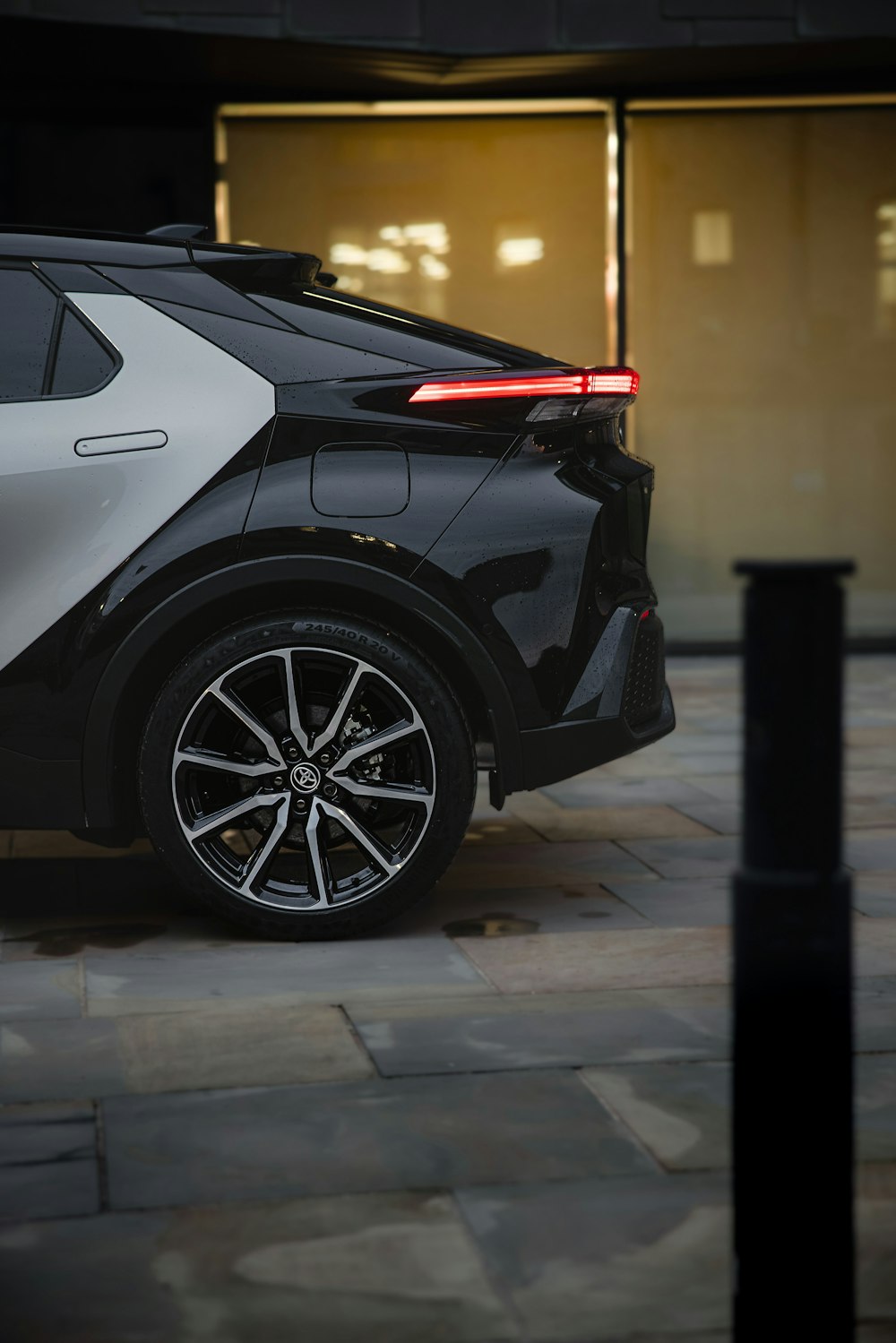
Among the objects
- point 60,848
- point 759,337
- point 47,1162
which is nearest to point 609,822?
point 60,848

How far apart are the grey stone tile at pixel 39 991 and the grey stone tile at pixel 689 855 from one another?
6.18 feet

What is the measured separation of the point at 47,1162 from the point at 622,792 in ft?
13.4

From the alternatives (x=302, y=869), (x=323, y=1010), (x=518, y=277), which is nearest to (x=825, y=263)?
(x=518, y=277)

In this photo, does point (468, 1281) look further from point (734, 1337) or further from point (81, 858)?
point (81, 858)

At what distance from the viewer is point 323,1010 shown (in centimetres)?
388

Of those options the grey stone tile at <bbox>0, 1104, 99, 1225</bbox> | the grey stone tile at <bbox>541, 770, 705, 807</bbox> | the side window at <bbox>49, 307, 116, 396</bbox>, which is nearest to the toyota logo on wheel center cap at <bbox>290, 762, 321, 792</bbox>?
the side window at <bbox>49, 307, 116, 396</bbox>

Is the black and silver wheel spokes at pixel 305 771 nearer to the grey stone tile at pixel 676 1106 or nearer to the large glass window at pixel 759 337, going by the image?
the grey stone tile at pixel 676 1106

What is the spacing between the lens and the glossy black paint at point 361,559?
173 inches

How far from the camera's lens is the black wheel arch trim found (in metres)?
4.37

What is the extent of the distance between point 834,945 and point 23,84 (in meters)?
9.66

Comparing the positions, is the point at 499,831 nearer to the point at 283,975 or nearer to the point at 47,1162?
the point at 283,975

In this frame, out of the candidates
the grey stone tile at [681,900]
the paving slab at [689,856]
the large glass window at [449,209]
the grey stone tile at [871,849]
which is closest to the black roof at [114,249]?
the grey stone tile at [681,900]

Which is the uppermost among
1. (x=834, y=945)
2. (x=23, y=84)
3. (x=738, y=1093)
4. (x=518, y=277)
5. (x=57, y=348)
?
(x=23, y=84)

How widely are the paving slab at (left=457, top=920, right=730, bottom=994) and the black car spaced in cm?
30
